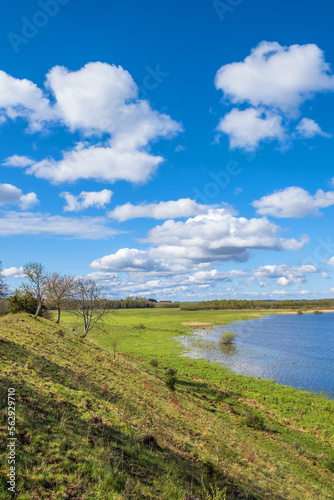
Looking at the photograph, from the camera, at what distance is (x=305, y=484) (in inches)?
641

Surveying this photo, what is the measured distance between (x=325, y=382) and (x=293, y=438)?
810 inches

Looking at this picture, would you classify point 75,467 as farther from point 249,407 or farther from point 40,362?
point 249,407

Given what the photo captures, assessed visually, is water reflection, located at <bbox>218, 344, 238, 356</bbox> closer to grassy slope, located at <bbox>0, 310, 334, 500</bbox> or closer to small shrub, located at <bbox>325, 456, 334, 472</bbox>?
grassy slope, located at <bbox>0, 310, 334, 500</bbox>

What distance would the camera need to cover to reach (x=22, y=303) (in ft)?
167

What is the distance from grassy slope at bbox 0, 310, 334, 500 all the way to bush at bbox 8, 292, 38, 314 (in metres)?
29.4

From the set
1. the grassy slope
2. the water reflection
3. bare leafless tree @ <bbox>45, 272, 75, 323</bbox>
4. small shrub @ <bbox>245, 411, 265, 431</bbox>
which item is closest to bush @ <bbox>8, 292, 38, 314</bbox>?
bare leafless tree @ <bbox>45, 272, 75, 323</bbox>

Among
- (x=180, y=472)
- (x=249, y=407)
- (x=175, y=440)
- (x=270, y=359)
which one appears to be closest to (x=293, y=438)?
(x=249, y=407)

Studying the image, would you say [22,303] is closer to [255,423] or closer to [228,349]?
[255,423]

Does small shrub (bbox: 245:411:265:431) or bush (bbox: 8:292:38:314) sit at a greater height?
bush (bbox: 8:292:38:314)

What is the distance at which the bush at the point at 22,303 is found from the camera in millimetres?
50156

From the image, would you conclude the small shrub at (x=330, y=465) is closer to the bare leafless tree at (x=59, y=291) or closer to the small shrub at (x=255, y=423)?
the small shrub at (x=255, y=423)

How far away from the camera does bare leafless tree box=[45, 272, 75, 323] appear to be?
158ft

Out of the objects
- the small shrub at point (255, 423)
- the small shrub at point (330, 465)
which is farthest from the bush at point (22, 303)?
the small shrub at point (330, 465)

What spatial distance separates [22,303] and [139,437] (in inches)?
1822
